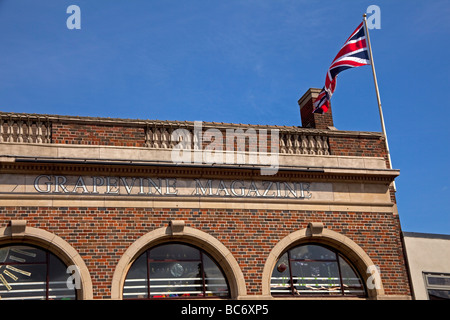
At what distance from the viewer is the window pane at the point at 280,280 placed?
1530 centimetres

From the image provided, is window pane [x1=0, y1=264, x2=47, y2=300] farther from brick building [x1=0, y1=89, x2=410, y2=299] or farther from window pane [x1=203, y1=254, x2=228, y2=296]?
window pane [x1=203, y1=254, x2=228, y2=296]

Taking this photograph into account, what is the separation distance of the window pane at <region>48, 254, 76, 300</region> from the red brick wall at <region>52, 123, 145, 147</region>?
2.73 meters

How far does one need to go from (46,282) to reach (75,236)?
3.66 feet

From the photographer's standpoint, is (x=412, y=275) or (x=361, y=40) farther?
(x=361, y=40)

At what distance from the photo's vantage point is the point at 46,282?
45.4 ft

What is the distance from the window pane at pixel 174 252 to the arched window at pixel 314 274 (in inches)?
77.7

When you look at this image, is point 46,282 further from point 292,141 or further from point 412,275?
A: point 412,275

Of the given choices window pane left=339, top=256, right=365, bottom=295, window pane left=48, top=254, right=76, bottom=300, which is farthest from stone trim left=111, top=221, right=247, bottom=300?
window pane left=339, top=256, right=365, bottom=295

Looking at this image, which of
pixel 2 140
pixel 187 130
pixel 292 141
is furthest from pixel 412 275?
pixel 2 140

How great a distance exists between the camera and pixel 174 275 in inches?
578

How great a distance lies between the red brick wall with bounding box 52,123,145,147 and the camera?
14938mm

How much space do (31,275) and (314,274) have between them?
21.3 feet

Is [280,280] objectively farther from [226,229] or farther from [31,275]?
[31,275]

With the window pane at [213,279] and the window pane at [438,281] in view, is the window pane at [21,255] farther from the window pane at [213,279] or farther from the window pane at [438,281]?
the window pane at [438,281]
